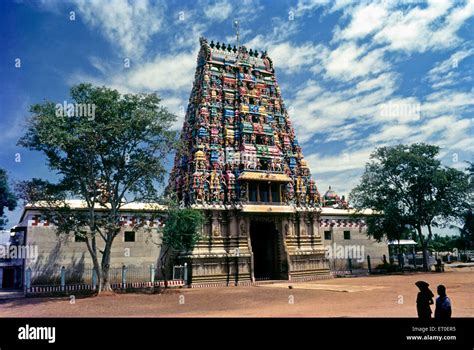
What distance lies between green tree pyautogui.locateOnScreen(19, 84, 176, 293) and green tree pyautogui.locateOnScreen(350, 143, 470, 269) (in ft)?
73.3

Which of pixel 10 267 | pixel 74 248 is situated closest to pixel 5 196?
pixel 10 267

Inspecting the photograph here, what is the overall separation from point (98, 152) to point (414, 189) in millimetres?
29399

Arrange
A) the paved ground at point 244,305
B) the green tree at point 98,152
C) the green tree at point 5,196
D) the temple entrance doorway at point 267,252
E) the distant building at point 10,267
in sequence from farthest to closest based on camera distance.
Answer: the green tree at point 5,196, the distant building at point 10,267, the temple entrance doorway at point 267,252, the green tree at point 98,152, the paved ground at point 244,305

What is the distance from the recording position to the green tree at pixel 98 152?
23375 millimetres

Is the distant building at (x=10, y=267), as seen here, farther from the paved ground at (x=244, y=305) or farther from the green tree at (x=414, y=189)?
the green tree at (x=414, y=189)

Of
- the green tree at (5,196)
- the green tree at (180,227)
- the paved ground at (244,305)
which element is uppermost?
the green tree at (5,196)

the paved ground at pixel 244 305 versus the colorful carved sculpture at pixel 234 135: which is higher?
the colorful carved sculpture at pixel 234 135

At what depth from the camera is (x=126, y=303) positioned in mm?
20172

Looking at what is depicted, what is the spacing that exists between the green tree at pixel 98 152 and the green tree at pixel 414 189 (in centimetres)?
2235

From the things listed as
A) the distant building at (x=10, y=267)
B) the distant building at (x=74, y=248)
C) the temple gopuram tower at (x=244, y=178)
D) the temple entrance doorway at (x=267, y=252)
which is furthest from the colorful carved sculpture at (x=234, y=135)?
the distant building at (x=10, y=267)

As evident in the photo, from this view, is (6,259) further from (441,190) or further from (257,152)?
(441,190)

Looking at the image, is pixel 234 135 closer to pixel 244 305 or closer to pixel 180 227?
pixel 180 227

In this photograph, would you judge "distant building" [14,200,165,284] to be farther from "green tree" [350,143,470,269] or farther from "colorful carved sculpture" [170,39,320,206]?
"green tree" [350,143,470,269]

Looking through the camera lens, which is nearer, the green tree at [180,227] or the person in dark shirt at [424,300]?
A: the person in dark shirt at [424,300]
